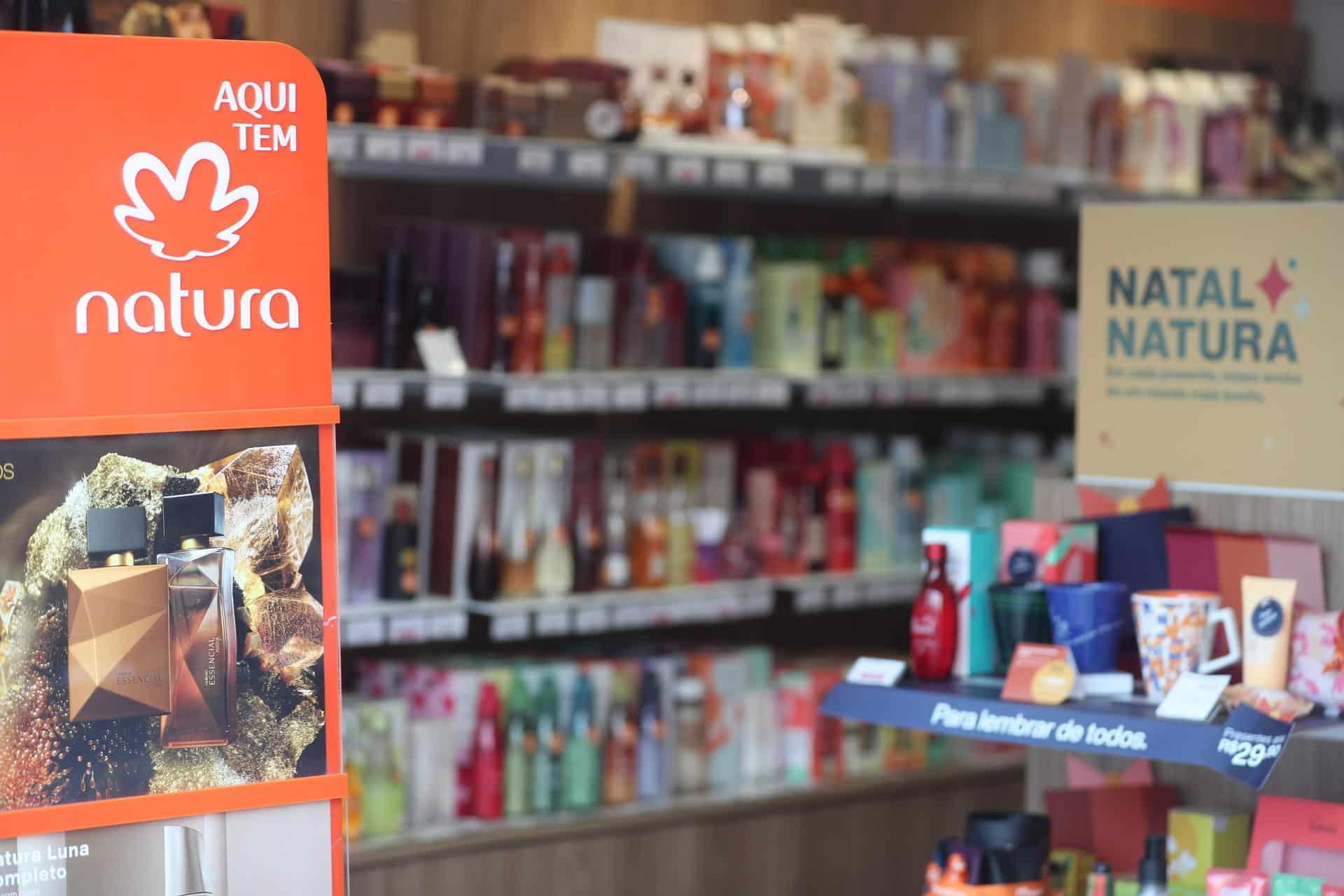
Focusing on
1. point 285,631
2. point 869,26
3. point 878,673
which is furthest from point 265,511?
point 869,26

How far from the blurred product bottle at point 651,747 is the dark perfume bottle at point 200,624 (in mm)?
2671

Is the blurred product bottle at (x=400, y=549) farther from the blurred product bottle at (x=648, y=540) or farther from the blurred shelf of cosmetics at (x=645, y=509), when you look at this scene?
the blurred product bottle at (x=648, y=540)

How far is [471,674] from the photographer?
14.7 ft

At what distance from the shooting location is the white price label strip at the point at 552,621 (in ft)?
15.0

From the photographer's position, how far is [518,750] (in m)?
4.49

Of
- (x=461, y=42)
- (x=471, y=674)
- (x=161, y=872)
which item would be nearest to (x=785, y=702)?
(x=471, y=674)

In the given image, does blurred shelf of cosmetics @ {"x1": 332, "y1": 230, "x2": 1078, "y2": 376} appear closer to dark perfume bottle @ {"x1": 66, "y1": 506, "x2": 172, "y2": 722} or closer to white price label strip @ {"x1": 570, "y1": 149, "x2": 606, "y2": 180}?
white price label strip @ {"x1": 570, "y1": 149, "x2": 606, "y2": 180}

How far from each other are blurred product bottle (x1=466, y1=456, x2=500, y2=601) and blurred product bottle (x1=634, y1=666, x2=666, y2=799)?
0.54m

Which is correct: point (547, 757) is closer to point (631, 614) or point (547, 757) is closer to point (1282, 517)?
point (631, 614)

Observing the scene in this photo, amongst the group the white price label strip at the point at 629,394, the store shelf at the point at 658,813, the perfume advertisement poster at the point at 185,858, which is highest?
the white price label strip at the point at 629,394

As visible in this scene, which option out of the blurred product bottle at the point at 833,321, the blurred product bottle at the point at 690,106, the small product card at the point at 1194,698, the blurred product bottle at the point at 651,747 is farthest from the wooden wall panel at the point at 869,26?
the small product card at the point at 1194,698

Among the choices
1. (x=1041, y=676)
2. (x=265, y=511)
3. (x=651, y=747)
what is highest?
(x=265, y=511)

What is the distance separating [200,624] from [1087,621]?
4.42 ft

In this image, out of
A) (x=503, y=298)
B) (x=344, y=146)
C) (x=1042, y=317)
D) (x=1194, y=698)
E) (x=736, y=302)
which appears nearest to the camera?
(x=1194, y=698)
